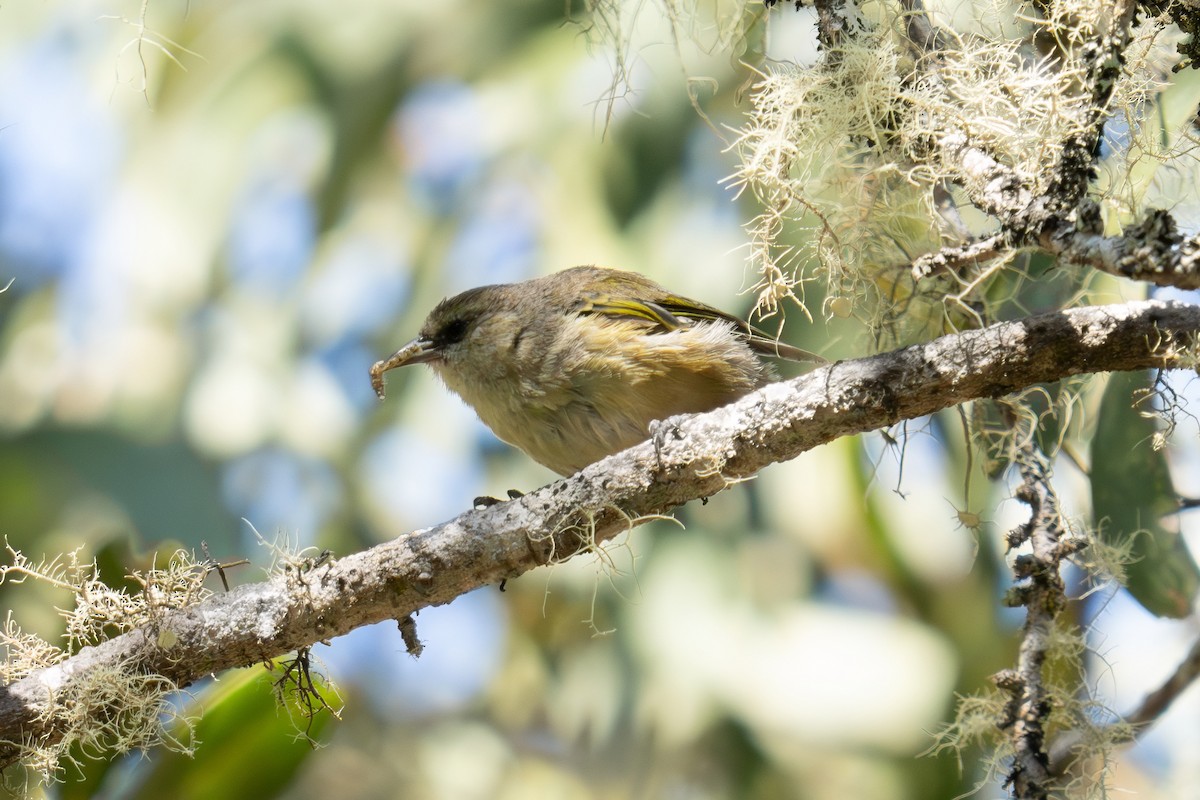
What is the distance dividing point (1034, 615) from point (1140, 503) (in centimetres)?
107

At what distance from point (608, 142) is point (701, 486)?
3636 millimetres

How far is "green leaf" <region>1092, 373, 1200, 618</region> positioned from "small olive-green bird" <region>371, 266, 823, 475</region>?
0.99 m

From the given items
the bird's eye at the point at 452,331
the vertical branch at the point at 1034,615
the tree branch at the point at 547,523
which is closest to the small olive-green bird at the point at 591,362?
the bird's eye at the point at 452,331

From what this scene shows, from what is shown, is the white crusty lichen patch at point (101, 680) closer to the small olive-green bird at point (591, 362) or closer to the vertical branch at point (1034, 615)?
the small olive-green bird at point (591, 362)

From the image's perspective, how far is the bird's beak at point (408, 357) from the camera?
4.49 m

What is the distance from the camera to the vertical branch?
2.43 meters

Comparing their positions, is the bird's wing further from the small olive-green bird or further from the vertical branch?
the vertical branch

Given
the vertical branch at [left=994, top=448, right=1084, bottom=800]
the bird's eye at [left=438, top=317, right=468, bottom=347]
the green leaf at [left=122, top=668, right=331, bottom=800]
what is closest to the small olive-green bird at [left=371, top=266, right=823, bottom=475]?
the bird's eye at [left=438, top=317, right=468, bottom=347]

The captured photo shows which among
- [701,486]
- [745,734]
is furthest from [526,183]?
[701,486]

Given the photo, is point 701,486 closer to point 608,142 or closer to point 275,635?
point 275,635

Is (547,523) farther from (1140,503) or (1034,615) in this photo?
(1140,503)

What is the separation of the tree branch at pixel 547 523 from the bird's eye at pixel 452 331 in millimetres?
1548

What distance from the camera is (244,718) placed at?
3916 millimetres

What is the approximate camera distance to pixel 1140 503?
3.53m
